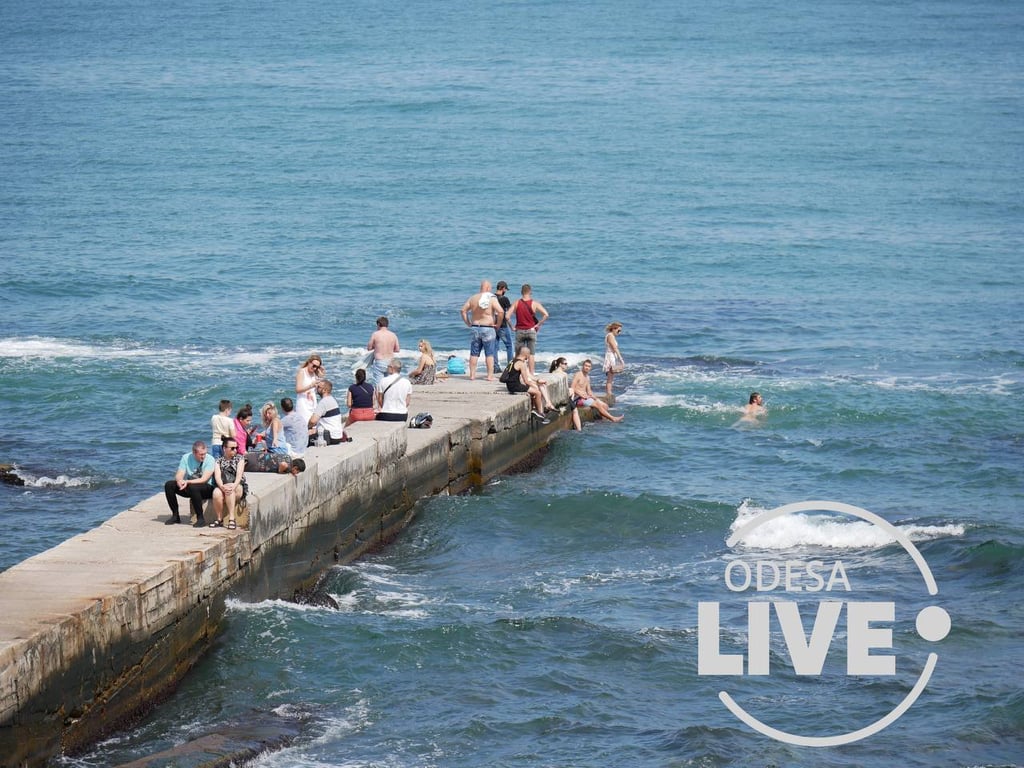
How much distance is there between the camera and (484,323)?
23469 millimetres

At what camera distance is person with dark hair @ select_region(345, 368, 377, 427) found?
63.8 feet

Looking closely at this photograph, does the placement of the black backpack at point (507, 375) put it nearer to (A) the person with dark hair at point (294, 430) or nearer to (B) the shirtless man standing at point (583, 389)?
(B) the shirtless man standing at point (583, 389)

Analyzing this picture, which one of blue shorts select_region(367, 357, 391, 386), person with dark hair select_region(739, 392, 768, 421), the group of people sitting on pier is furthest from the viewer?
person with dark hair select_region(739, 392, 768, 421)

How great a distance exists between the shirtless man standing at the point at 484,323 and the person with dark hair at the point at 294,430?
21.4ft

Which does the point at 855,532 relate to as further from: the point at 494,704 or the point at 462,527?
the point at 494,704

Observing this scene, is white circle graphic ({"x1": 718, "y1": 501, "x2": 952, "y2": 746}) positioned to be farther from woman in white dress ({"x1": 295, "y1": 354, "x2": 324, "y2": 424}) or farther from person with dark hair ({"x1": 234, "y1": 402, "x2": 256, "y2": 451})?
person with dark hair ({"x1": 234, "y1": 402, "x2": 256, "y2": 451})

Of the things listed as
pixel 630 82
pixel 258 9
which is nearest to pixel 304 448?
pixel 630 82

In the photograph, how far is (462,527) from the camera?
1920 cm

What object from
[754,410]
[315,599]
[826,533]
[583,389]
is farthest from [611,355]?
[315,599]

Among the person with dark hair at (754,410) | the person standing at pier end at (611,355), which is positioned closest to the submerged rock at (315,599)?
the person standing at pier end at (611,355)

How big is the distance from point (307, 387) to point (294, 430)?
57.5 inches

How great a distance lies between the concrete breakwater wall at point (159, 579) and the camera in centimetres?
1192

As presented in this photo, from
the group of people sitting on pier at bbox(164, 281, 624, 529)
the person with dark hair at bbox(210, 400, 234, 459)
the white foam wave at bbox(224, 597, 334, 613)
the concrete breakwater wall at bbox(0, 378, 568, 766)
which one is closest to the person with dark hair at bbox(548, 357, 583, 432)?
the group of people sitting on pier at bbox(164, 281, 624, 529)

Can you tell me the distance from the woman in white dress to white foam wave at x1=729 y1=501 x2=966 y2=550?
18.7ft
